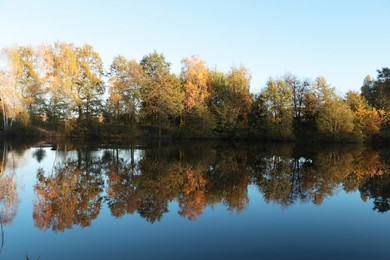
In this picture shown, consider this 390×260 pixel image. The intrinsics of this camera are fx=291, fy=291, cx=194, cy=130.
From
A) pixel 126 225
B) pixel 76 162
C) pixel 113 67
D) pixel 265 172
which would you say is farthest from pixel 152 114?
pixel 126 225

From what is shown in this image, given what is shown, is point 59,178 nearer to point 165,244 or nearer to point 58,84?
point 165,244

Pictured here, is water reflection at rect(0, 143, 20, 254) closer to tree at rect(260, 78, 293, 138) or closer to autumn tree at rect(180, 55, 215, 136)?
autumn tree at rect(180, 55, 215, 136)

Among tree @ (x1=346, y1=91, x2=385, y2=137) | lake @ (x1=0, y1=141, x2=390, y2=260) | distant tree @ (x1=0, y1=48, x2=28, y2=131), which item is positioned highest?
distant tree @ (x1=0, y1=48, x2=28, y2=131)

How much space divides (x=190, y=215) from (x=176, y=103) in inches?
1500

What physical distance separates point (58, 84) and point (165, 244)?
43652 mm

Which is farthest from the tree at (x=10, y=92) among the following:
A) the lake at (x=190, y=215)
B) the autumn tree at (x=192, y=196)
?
the autumn tree at (x=192, y=196)

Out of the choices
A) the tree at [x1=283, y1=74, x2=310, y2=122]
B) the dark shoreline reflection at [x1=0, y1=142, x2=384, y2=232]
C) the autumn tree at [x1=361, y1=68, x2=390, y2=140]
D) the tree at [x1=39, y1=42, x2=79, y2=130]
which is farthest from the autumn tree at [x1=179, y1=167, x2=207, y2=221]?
the tree at [x1=283, y1=74, x2=310, y2=122]

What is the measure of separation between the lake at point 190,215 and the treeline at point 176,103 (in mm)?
30968

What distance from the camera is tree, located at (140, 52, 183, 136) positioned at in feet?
151

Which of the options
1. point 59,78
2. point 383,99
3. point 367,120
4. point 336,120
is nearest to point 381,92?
point 383,99

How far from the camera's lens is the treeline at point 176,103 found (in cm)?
4356

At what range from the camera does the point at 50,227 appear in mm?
7688

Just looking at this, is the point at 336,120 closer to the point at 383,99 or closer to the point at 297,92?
the point at 297,92

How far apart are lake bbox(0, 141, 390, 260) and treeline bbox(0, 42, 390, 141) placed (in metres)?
31.0
